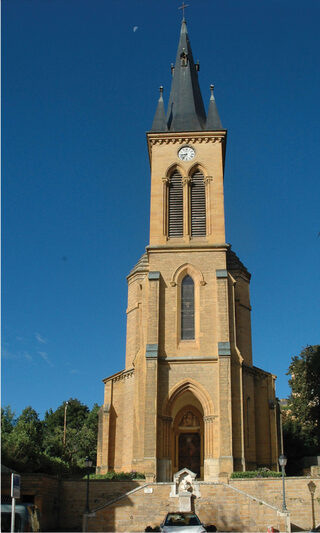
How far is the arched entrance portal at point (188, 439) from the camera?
33.3m

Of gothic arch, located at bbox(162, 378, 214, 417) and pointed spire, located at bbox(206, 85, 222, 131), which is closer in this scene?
gothic arch, located at bbox(162, 378, 214, 417)

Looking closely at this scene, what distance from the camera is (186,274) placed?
115 feet

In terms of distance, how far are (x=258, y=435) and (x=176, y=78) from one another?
26.2m

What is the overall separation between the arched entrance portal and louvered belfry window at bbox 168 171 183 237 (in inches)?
421

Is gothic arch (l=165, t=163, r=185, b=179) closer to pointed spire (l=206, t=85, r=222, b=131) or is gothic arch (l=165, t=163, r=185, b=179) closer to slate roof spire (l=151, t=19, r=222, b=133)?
slate roof spire (l=151, t=19, r=222, b=133)

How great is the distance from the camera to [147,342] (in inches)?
1294

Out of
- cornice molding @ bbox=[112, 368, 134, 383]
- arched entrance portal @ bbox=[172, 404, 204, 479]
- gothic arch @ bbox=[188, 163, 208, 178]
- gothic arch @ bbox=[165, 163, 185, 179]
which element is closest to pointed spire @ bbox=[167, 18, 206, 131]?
gothic arch @ bbox=[188, 163, 208, 178]

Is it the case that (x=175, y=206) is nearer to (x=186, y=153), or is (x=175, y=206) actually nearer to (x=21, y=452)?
(x=186, y=153)

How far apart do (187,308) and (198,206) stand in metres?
6.98

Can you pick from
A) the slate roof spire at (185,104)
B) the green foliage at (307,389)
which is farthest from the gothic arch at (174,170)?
the green foliage at (307,389)

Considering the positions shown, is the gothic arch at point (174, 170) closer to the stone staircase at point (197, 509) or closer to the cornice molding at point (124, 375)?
the cornice molding at point (124, 375)

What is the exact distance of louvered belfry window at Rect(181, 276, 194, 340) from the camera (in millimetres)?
33781

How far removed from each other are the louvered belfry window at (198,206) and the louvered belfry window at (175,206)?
76cm

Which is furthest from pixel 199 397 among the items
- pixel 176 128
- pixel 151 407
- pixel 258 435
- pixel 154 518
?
pixel 176 128
